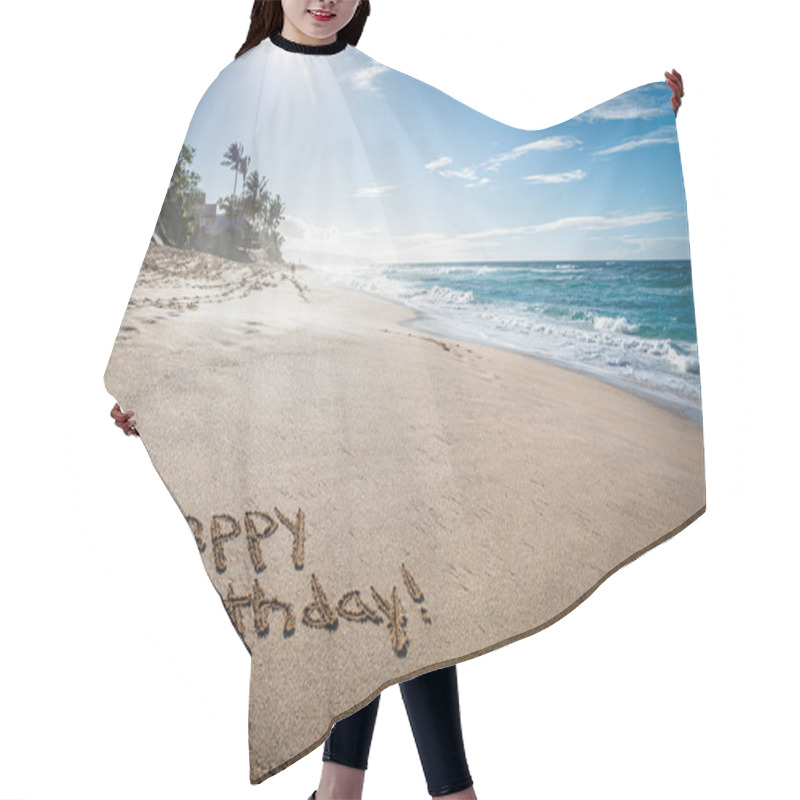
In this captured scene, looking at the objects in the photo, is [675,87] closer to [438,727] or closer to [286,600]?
[286,600]

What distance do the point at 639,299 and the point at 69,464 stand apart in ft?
4.64

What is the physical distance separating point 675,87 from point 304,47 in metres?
0.91

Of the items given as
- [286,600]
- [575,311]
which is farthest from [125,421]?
[575,311]

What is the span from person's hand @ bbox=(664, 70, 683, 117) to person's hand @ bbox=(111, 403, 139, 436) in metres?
1.50

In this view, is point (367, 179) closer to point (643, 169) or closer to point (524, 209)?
point (524, 209)

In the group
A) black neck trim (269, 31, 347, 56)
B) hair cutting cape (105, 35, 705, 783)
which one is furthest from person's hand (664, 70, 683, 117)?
black neck trim (269, 31, 347, 56)

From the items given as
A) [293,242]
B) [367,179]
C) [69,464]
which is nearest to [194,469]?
[69,464]

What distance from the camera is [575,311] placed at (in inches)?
113

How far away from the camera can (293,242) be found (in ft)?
9.30

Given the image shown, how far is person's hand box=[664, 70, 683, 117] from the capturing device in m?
2.91

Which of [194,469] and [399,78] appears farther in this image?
[399,78]

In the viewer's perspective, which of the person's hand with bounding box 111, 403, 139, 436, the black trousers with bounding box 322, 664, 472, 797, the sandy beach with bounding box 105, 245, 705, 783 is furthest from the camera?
the black trousers with bounding box 322, 664, 472, 797

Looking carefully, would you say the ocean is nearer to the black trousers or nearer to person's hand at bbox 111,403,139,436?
person's hand at bbox 111,403,139,436

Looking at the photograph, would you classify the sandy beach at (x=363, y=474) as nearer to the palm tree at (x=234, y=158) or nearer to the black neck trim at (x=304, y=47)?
the palm tree at (x=234, y=158)
